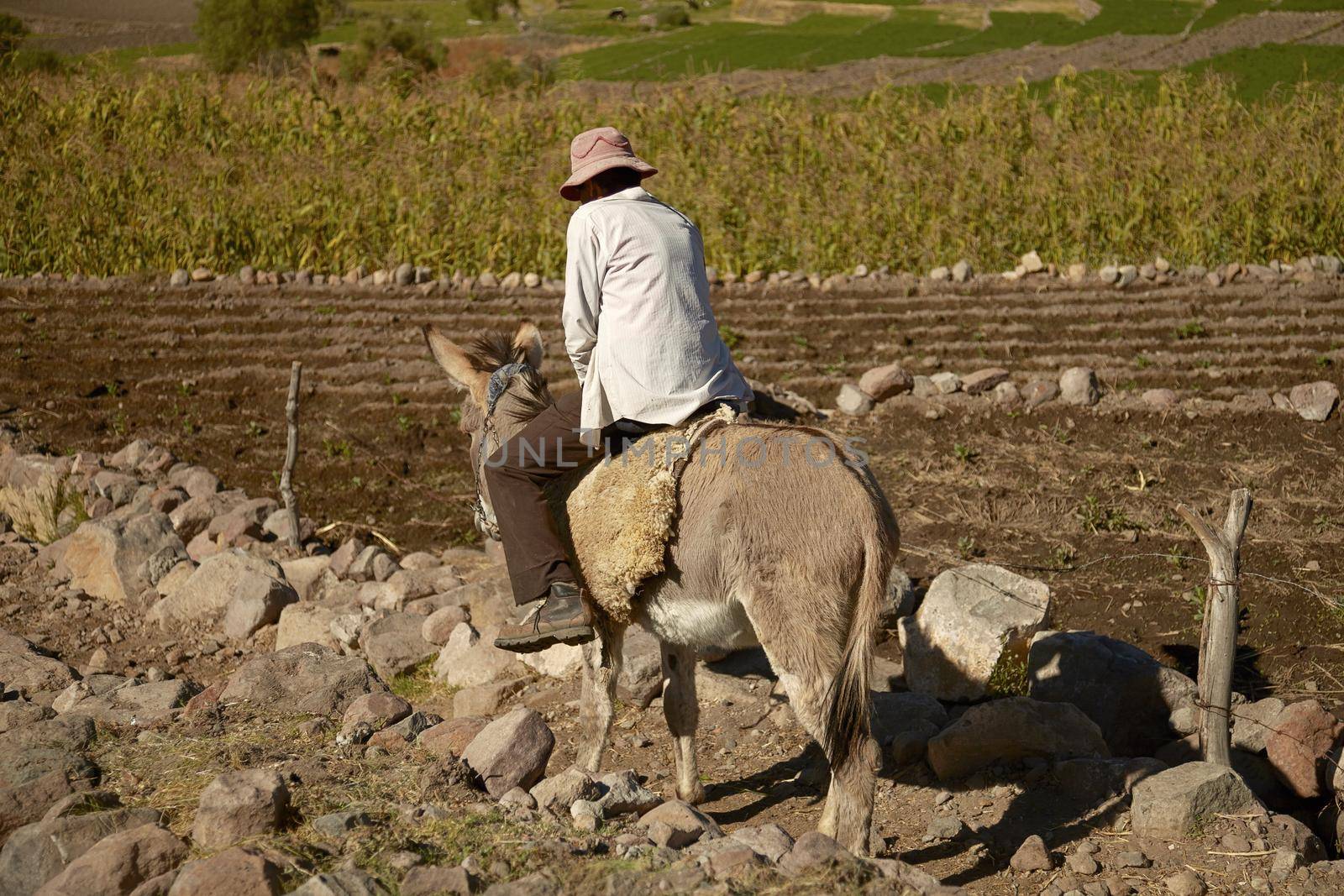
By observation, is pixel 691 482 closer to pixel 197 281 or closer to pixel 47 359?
pixel 47 359

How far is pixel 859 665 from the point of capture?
3658 mm

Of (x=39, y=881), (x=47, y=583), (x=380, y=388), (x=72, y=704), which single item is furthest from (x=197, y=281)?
(x=39, y=881)

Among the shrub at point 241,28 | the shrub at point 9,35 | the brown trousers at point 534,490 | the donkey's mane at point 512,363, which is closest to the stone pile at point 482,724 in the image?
the brown trousers at point 534,490

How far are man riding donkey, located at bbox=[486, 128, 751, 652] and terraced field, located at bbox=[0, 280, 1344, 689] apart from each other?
2.28 m

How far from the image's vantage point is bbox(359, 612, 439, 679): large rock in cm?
612

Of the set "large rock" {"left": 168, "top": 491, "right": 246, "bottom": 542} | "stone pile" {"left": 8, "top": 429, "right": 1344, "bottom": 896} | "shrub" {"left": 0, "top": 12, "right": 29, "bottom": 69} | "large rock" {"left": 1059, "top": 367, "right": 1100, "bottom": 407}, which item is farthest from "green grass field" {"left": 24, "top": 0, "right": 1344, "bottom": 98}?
"stone pile" {"left": 8, "top": 429, "right": 1344, "bottom": 896}

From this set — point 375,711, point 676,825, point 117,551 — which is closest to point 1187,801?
point 676,825

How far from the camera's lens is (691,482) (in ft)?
12.8

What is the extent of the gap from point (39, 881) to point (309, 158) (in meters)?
13.9

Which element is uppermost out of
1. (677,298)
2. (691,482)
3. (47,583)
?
(677,298)

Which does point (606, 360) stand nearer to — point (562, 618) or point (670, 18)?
point (562, 618)

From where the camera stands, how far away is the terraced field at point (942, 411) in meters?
6.47

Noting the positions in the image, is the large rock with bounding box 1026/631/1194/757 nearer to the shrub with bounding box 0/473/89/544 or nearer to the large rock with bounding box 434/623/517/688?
the large rock with bounding box 434/623/517/688

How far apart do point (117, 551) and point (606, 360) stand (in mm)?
4686
